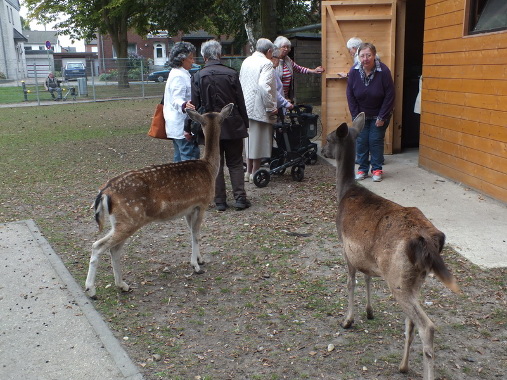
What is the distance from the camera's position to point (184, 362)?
3828mm

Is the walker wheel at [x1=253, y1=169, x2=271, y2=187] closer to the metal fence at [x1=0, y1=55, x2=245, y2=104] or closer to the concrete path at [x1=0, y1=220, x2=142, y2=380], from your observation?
the concrete path at [x1=0, y1=220, x2=142, y2=380]

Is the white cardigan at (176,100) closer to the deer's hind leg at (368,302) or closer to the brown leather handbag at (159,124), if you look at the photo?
the brown leather handbag at (159,124)

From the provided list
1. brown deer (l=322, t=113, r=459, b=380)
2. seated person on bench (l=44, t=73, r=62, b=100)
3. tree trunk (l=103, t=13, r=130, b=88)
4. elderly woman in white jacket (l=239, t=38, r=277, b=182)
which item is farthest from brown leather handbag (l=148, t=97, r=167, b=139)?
tree trunk (l=103, t=13, r=130, b=88)

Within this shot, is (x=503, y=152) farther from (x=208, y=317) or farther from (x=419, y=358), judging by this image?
(x=208, y=317)

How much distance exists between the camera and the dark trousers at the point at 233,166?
7.22 m

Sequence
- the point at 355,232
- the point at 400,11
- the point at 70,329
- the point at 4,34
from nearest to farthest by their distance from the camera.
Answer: the point at 355,232, the point at 70,329, the point at 400,11, the point at 4,34

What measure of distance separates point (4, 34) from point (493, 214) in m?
57.2

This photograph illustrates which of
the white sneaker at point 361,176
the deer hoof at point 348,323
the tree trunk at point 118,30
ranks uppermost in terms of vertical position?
the tree trunk at point 118,30

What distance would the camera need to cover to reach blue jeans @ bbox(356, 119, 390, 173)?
8312mm

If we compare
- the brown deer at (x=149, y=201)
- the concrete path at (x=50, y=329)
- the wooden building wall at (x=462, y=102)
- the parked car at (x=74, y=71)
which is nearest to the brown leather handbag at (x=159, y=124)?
the brown deer at (x=149, y=201)

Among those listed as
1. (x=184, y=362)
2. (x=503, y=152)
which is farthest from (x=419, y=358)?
(x=503, y=152)

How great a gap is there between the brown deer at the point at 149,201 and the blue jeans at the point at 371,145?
3425 millimetres

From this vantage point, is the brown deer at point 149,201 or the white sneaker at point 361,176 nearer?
the brown deer at point 149,201

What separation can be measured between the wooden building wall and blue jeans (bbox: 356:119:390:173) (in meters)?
0.98
